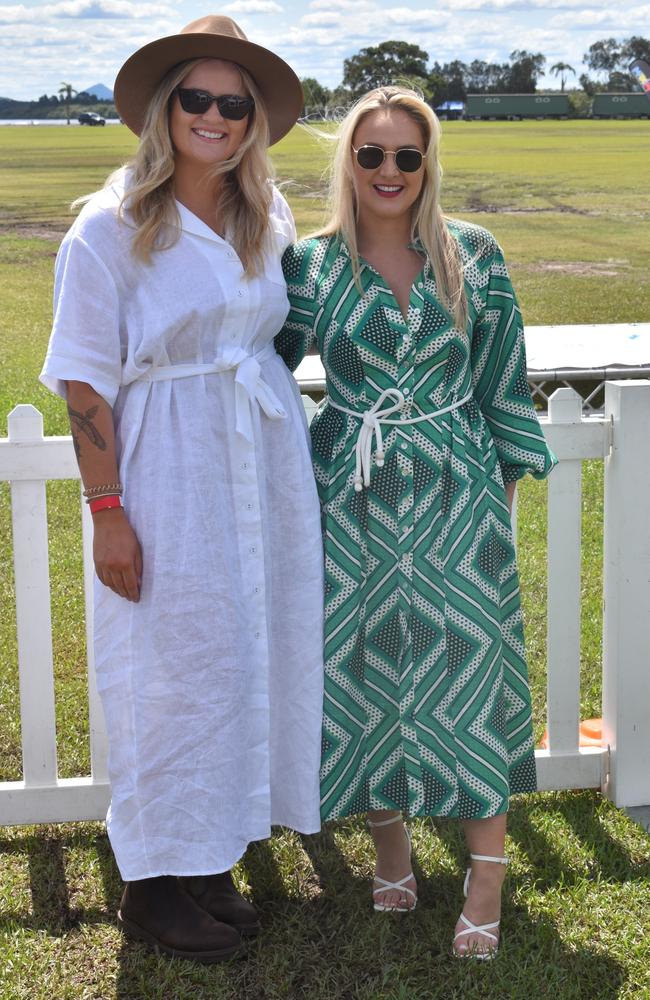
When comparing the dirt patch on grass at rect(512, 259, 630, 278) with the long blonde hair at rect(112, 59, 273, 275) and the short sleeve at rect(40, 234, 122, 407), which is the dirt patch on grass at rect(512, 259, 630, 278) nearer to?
the long blonde hair at rect(112, 59, 273, 275)

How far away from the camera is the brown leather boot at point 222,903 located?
9.36 ft

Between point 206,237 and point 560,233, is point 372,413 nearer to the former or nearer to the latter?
point 206,237

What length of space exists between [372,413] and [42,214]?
27375 mm

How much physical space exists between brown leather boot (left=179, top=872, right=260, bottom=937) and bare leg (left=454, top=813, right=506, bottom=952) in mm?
509

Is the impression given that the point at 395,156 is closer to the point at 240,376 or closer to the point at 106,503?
the point at 240,376

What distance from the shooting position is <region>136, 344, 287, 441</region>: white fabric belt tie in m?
2.58

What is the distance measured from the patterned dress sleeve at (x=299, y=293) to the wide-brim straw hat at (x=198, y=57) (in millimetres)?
366

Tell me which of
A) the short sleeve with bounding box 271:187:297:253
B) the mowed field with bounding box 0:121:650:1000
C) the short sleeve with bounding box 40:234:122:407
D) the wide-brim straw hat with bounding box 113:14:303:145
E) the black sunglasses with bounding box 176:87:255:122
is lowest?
the mowed field with bounding box 0:121:650:1000

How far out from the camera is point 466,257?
273 cm

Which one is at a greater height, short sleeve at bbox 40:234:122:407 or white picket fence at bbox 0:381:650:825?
short sleeve at bbox 40:234:122:407

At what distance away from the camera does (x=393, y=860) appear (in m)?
2.97

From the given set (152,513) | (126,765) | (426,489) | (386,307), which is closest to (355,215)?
(386,307)

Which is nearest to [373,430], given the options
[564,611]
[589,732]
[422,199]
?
[422,199]

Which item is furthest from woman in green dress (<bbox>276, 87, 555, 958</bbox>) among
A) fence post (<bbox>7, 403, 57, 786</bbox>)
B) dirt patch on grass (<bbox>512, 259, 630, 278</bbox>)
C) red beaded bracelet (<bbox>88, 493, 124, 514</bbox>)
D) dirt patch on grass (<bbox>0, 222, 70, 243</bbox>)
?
dirt patch on grass (<bbox>0, 222, 70, 243</bbox>)
